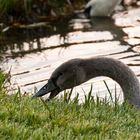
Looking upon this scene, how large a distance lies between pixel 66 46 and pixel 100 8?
3933 mm

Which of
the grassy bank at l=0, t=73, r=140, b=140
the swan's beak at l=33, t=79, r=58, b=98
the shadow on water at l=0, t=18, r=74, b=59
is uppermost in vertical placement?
the grassy bank at l=0, t=73, r=140, b=140

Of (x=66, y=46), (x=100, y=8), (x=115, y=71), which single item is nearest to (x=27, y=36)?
(x=66, y=46)

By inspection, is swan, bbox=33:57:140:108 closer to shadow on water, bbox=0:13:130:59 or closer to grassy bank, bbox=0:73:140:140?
grassy bank, bbox=0:73:140:140

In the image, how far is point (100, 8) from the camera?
1628 cm

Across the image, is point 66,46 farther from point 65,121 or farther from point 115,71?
point 65,121

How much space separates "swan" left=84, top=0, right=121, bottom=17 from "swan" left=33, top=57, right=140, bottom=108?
7273mm

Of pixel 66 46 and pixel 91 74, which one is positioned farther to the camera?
pixel 66 46

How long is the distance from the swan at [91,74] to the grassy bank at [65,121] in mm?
1518

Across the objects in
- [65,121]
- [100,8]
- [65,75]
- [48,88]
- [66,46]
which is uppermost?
[65,121]

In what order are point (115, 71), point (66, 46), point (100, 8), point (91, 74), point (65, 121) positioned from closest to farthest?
point (65, 121), point (115, 71), point (91, 74), point (66, 46), point (100, 8)

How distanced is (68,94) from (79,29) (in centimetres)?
637

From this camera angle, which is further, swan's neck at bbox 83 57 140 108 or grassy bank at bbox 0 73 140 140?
swan's neck at bbox 83 57 140 108

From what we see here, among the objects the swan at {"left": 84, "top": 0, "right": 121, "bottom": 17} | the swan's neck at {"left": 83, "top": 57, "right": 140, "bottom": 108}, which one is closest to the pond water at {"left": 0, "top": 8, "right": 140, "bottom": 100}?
the swan at {"left": 84, "top": 0, "right": 121, "bottom": 17}

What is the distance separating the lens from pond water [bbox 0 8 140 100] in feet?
34.9
